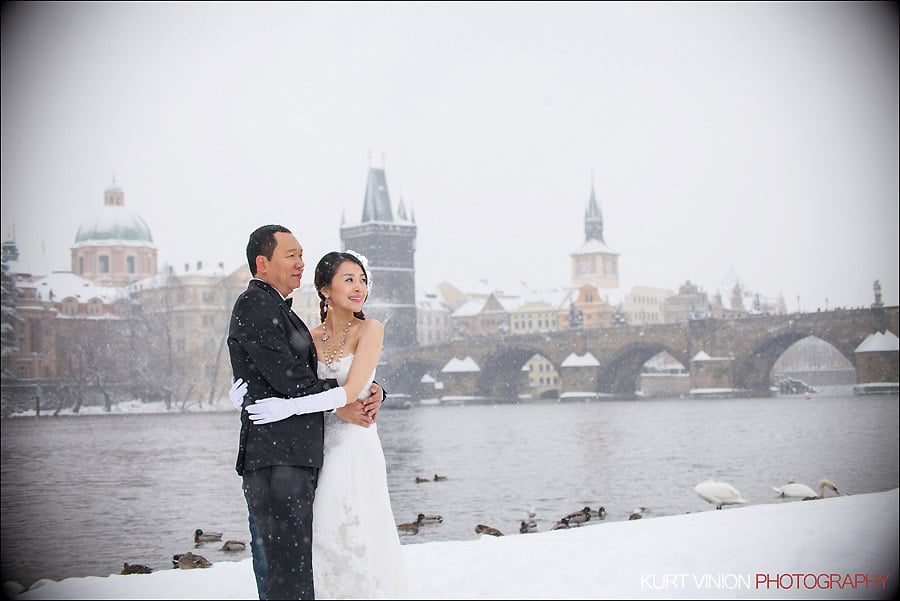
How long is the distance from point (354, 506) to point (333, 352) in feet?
1.82

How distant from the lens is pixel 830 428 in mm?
33469

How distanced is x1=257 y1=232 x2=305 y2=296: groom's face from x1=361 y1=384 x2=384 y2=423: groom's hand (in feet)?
1.58

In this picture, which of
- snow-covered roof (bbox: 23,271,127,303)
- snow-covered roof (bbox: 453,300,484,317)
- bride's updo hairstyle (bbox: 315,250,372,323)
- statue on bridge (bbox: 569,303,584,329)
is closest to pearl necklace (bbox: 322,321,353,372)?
bride's updo hairstyle (bbox: 315,250,372,323)

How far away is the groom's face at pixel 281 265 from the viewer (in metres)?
3.81

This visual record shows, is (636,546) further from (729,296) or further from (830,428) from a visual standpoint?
(729,296)

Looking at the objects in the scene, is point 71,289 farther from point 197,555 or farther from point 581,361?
point 197,555

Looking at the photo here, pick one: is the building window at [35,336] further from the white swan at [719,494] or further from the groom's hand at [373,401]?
the groom's hand at [373,401]

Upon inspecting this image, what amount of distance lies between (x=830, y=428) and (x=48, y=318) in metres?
40.5

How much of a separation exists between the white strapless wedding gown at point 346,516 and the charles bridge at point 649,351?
1913 inches

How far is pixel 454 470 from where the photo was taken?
2481 centimetres

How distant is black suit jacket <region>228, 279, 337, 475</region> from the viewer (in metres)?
3.58

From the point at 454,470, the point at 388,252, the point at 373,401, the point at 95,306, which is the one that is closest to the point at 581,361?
the point at 388,252

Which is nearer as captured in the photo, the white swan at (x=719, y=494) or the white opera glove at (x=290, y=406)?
the white opera glove at (x=290, y=406)

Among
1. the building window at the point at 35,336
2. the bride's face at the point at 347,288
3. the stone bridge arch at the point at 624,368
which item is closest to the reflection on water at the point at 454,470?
the bride's face at the point at 347,288
